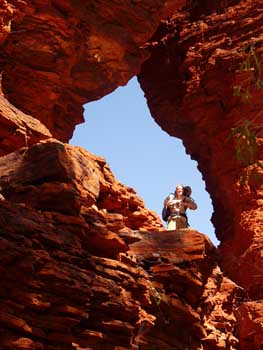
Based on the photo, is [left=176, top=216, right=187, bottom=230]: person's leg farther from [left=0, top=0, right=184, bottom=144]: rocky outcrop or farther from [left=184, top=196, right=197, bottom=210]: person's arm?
[left=0, top=0, right=184, bottom=144]: rocky outcrop

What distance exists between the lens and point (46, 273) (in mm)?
8883

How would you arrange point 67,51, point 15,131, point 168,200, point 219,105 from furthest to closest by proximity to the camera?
point 219,105, point 67,51, point 168,200, point 15,131

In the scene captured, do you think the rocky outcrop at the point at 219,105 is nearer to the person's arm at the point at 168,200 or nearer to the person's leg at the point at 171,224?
the person's arm at the point at 168,200

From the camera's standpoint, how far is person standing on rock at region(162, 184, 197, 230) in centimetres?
1625

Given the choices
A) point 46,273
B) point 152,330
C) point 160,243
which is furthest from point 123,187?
point 46,273

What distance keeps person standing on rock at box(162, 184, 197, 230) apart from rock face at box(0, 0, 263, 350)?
104 cm

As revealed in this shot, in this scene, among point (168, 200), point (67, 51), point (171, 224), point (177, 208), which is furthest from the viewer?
point (67, 51)

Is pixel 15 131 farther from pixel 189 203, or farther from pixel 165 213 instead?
pixel 189 203

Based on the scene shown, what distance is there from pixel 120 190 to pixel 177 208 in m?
1.71

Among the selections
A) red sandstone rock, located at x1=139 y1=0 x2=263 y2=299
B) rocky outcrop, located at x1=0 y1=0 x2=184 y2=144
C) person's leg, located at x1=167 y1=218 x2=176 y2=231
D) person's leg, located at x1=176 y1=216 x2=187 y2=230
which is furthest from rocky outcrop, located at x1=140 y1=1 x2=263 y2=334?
person's leg, located at x1=167 y1=218 x2=176 y2=231

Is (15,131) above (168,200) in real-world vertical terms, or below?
above

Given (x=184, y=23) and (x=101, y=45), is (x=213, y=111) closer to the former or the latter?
(x=184, y=23)

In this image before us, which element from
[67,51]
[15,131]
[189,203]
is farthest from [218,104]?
[15,131]

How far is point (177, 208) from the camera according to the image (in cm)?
1648
